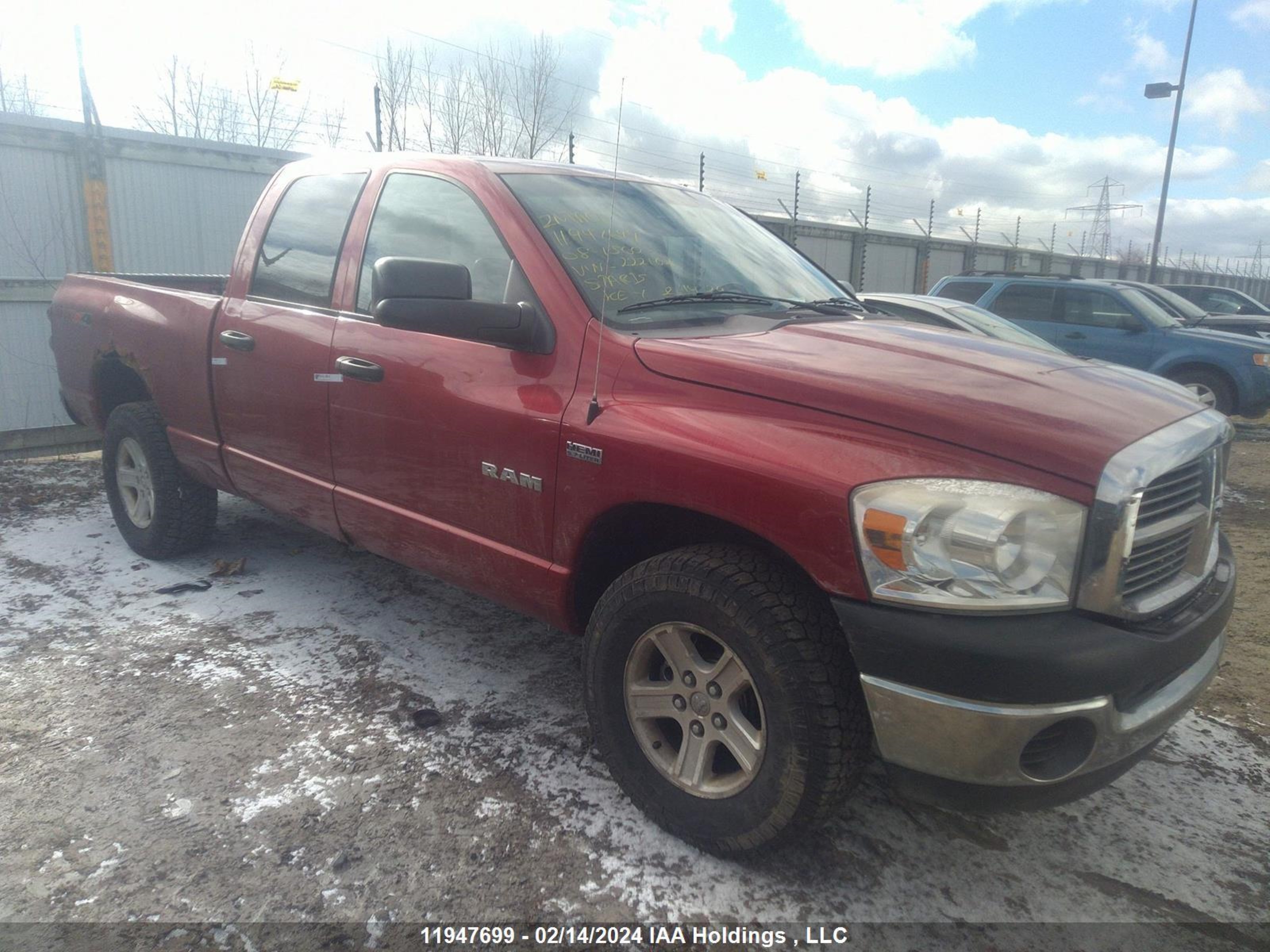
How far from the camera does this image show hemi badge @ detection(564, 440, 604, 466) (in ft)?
7.95

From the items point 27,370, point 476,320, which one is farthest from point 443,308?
point 27,370

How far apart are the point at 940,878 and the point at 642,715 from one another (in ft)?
2.96

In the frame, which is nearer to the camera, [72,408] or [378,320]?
[378,320]

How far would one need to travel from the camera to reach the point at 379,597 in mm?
4137

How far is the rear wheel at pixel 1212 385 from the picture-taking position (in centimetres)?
979

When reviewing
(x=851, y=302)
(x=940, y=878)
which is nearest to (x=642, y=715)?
(x=940, y=878)

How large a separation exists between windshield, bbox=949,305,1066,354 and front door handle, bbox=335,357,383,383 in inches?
204

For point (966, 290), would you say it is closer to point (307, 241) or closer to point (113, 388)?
point (307, 241)

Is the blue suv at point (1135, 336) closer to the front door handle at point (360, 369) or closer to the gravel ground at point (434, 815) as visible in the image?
the gravel ground at point (434, 815)

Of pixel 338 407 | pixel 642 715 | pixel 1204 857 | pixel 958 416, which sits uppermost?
pixel 958 416

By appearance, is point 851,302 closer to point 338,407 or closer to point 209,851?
point 338,407

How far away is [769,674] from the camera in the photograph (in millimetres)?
2088

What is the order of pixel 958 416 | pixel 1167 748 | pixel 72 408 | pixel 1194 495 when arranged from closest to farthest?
pixel 958 416 < pixel 1194 495 < pixel 1167 748 < pixel 72 408

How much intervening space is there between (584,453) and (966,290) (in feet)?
33.8
